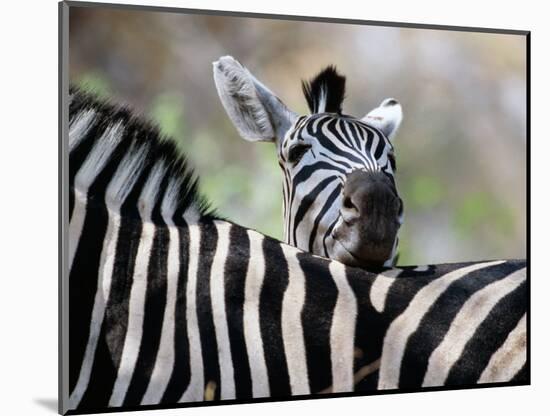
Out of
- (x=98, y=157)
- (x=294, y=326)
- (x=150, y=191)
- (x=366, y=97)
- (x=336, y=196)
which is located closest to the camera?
(x=98, y=157)

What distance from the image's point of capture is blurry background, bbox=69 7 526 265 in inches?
191

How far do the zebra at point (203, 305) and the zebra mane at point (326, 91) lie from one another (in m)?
0.74

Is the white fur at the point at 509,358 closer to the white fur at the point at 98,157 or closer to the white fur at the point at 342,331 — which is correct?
the white fur at the point at 342,331

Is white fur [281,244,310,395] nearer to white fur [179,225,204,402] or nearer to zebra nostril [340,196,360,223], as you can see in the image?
zebra nostril [340,196,360,223]

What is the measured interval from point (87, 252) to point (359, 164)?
1.40 m

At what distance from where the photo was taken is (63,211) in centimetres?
460

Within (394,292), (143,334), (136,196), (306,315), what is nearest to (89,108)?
(136,196)

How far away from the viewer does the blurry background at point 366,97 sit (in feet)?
15.9

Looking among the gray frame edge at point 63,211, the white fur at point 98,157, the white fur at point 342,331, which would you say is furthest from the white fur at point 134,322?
the white fur at point 342,331

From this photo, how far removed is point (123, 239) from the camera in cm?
473

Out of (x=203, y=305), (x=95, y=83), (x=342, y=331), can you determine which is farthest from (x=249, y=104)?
(x=342, y=331)

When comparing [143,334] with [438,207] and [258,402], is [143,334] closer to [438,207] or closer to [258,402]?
[258,402]

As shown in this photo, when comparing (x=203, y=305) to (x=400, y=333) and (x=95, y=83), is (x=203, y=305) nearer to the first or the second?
(x=400, y=333)

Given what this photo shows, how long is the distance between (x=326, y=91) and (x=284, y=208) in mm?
644
